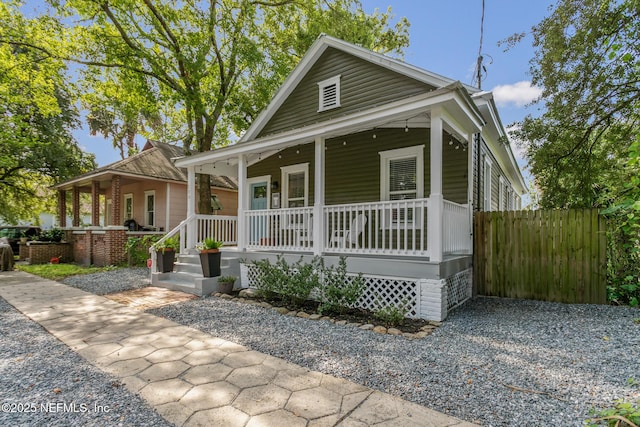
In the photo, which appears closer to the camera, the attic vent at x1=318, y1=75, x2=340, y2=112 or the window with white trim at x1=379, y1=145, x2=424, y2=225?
the window with white trim at x1=379, y1=145, x2=424, y2=225

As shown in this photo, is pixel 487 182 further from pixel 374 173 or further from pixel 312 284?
pixel 312 284

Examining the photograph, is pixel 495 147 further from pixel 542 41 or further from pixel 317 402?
pixel 317 402

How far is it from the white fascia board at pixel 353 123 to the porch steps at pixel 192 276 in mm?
2529

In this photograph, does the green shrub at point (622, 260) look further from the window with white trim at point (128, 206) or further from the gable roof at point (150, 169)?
the window with white trim at point (128, 206)

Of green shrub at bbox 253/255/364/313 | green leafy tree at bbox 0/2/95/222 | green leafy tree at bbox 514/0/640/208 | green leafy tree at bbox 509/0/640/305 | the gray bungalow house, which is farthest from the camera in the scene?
green leafy tree at bbox 0/2/95/222

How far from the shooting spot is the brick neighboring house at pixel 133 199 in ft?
39.3

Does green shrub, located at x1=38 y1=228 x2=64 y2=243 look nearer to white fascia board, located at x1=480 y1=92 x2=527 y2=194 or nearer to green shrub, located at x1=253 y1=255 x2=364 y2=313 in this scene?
green shrub, located at x1=253 y1=255 x2=364 y2=313

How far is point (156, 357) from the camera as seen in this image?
141 inches

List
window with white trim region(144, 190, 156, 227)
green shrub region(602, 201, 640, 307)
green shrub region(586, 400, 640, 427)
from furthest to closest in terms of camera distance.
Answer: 1. window with white trim region(144, 190, 156, 227)
2. green shrub region(602, 201, 640, 307)
3. green shrub region(586, 400, 640, 427)

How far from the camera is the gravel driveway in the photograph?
260 cm

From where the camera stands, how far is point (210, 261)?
23.1 feet

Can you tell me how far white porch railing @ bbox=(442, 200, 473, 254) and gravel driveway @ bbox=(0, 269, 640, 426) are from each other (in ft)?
3.87

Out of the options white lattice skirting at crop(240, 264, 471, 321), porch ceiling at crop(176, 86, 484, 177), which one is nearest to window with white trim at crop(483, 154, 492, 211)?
porch ceiling at crop(176, 86, 484, 177)

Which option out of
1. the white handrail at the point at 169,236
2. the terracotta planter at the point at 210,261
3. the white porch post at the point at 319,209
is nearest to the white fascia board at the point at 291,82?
the white handrail at the point at 169,236
